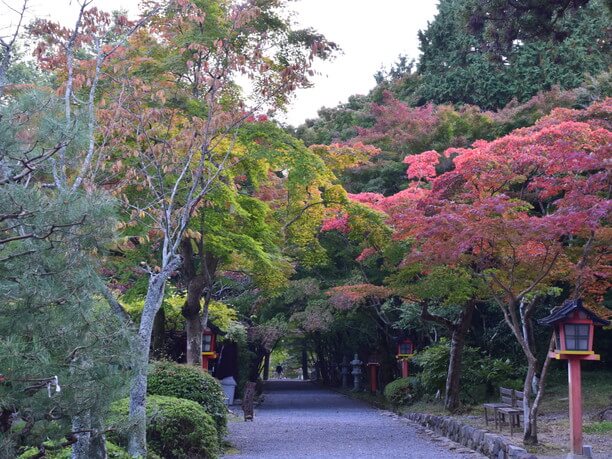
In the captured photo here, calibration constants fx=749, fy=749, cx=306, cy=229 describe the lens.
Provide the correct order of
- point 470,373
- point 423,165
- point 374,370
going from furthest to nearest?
point 374,370 → point 423,165 → point 470,373

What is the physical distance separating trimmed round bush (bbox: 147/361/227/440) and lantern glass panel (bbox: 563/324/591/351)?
215 inches

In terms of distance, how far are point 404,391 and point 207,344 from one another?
22.8 ft

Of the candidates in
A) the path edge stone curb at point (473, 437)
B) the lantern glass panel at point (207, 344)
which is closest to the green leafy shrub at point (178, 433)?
the path edge stone curb at point (473, 437)

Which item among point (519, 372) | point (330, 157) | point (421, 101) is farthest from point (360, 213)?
point (421, 101)

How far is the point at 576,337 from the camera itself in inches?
431

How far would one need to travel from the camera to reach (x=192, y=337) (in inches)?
620

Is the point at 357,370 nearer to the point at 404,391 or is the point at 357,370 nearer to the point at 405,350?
the point at 405,350

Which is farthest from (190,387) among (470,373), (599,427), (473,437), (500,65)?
(500,65)

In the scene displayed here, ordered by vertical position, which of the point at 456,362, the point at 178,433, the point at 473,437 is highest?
the point at 456,362

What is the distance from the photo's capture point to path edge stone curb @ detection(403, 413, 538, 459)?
9983 mm

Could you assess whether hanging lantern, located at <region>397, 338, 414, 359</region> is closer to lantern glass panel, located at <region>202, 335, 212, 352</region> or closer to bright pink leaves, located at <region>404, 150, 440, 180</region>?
bright pink leaves, located at <region>404, 150, 440, 180</region>

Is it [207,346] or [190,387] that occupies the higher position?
[207,346]

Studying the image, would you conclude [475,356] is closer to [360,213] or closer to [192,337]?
Result: [360,213]

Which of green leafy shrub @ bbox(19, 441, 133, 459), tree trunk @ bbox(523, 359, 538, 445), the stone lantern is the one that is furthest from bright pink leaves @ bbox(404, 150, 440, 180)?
green leafy shrub @ bbox(19, 441, 133, 459)
